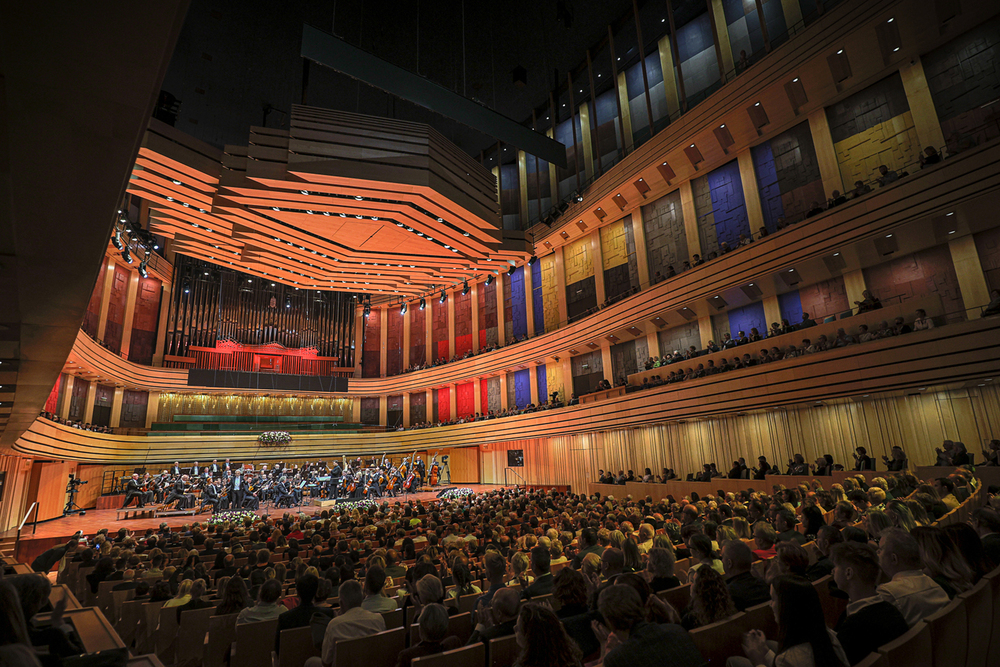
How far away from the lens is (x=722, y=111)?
1369 cm

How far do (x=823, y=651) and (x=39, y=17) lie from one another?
10.7ft

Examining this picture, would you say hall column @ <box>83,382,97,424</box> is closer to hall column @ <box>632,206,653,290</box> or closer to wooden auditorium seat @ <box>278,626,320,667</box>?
hall column @ <box>632,206,653,290</box>

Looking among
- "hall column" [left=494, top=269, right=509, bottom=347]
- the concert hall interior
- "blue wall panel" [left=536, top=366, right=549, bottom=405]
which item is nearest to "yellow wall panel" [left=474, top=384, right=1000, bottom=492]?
the concert hall interior

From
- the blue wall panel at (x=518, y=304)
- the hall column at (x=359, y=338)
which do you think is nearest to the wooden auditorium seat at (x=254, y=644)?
the blue wall panel at (x=518, y=304)

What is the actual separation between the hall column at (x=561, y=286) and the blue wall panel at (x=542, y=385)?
96.3 inches

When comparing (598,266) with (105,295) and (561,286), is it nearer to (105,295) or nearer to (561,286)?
(561,286)

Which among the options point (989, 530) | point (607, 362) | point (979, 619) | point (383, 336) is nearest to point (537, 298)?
point (607, 362)

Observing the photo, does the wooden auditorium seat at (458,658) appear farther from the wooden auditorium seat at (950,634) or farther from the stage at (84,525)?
the stage at (84,525)

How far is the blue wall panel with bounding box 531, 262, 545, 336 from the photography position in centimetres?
2264

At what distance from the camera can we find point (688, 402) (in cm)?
1362

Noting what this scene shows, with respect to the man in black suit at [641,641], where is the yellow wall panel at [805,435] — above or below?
above

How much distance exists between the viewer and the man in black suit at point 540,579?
3.18m

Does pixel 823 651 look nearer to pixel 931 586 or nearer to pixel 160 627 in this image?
pixel 931 586

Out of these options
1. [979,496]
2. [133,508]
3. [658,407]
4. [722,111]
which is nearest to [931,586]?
[979,496]
